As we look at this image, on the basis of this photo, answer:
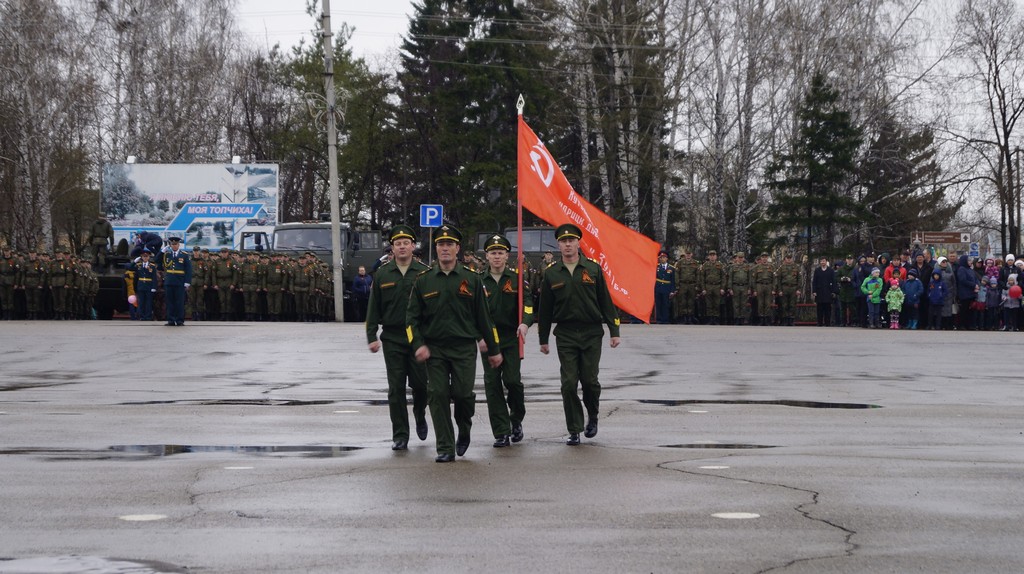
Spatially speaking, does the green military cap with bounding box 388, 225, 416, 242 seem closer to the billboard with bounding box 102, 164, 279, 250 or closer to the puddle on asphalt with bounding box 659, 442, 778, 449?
the puddle on asphalt with bounding box 659, 442, 778, 449

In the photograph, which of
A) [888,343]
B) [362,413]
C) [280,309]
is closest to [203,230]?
[280,309]

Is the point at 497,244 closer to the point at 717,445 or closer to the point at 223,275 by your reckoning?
the point at 717,445

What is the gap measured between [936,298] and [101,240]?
20347mm

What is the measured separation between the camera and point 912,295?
31062mm

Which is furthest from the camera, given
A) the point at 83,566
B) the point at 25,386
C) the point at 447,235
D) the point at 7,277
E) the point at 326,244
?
the point at 326,244

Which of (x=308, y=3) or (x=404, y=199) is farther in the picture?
(x=308, y=3)

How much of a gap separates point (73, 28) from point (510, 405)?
42748 millimetres

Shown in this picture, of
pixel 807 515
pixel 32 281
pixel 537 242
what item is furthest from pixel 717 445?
pixel 32 281

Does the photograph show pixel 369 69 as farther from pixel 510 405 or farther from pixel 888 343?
pixel 510 405

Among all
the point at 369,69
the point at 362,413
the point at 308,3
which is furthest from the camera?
the point at 369,69

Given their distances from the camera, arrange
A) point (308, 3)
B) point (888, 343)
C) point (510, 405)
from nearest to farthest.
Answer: point (510, 405), point (888, 343), point (308, 3)

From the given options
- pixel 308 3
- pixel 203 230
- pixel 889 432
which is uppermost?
pixel 308 3

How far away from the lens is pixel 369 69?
70250 millimetres

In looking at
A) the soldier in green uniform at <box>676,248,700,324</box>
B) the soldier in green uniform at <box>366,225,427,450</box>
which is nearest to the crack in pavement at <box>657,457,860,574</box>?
the soldier in green uniform at <box>366,225,427,450</box>
